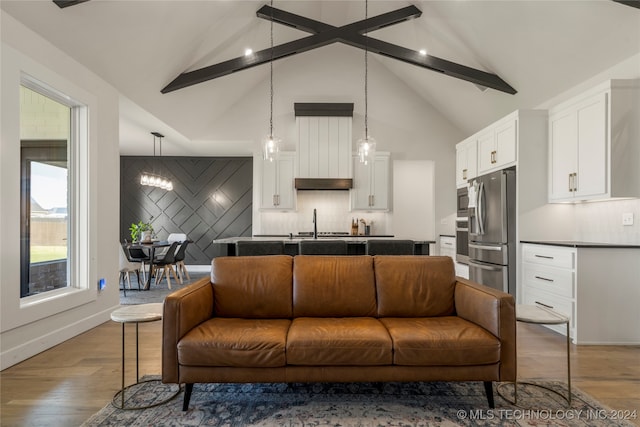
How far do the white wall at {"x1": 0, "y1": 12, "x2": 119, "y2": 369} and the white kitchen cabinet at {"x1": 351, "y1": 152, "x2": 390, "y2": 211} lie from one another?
3.68 metres

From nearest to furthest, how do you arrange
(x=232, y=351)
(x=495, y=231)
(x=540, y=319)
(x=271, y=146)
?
(x=232, y=351) → (x=540, y=319) → (x=271, y=146) → (x=495, y=231)

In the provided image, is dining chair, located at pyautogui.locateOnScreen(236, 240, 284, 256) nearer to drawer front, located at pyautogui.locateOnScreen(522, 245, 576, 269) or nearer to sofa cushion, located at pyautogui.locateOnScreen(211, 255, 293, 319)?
sofa cushion, located at pyautogui.locateOnScreen(211, 255, 293, 319)

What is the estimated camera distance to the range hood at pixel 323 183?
609cm

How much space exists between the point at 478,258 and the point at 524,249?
2.34 ft

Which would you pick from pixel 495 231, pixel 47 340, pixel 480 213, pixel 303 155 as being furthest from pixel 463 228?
pixel 47 340

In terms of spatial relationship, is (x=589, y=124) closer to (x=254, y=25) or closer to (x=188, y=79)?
(x=254, y=25)

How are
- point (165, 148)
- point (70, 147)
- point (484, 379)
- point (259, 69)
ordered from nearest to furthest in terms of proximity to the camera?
point (484, 379), point (70, 147), point (259, 69), point (165, 148)

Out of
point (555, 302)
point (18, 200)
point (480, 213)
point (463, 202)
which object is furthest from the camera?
point (463, 202)

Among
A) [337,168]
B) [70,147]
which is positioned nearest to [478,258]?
[337,168]

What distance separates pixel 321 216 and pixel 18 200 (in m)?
4.55

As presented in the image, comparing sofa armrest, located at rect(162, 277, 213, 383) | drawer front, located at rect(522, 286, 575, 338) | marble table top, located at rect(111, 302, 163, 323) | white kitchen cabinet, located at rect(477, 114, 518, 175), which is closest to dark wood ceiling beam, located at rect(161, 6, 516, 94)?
white kitchen cabinet, located at rect(477, 114, 518, 175)

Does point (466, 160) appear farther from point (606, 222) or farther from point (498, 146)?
point (606, 222)

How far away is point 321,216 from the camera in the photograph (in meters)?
6.61

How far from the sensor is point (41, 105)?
318cm
